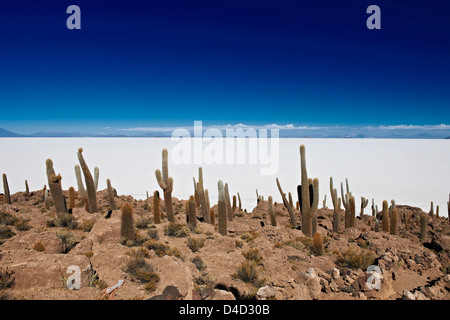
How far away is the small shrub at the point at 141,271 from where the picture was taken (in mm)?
5280

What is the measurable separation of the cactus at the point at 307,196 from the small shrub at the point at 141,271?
20.3 ft

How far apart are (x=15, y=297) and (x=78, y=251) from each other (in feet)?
7.21

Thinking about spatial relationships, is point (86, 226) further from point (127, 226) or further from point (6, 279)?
point (6, 279)

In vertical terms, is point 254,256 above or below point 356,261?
above

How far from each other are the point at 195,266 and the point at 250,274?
4.60ft

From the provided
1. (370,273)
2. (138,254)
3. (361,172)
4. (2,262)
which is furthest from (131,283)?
(361,172)

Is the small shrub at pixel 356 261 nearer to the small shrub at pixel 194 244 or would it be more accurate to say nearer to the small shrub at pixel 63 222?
the small shrub at pixel 194 244

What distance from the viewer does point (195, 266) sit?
21.2ft

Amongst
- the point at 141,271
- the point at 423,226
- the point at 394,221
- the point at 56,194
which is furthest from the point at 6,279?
the point at 423,226

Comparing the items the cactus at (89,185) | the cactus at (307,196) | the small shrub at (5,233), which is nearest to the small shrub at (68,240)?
the small shrub at (5,233)

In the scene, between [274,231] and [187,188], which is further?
[187,188]

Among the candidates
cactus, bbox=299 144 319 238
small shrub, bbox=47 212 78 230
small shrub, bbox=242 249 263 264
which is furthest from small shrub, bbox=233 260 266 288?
small shrub, bbox=47 212 78 230

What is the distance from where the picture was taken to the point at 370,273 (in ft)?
19.6
